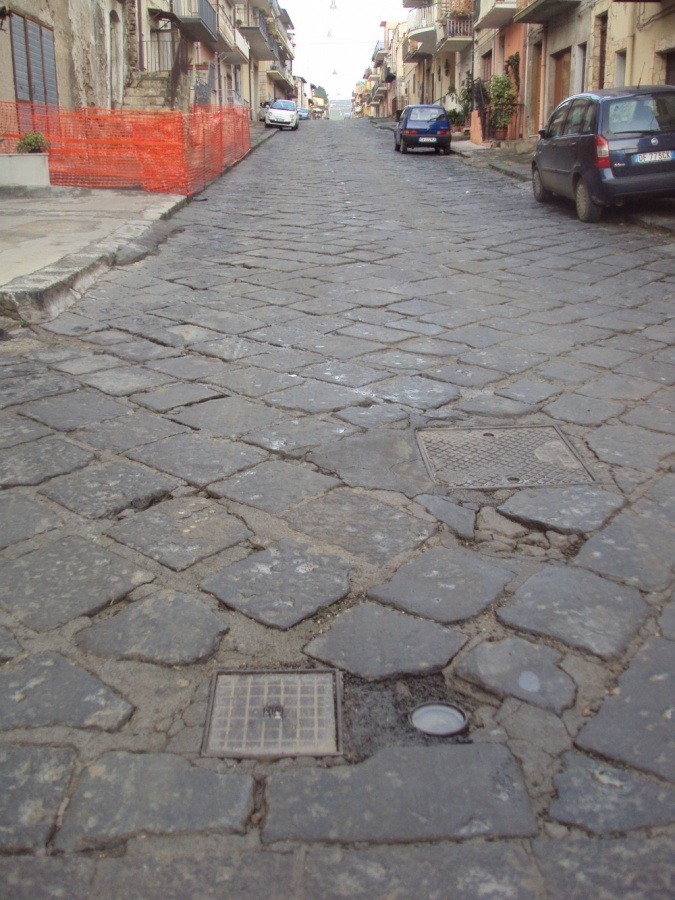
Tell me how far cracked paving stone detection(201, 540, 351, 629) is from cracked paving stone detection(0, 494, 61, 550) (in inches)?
28.9

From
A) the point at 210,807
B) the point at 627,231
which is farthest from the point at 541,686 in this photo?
the point at 627,231

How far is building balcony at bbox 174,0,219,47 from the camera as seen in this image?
98.6ft

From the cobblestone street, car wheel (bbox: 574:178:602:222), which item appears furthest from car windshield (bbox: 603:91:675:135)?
the cobblestone street

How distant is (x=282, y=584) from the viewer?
2.67 metres

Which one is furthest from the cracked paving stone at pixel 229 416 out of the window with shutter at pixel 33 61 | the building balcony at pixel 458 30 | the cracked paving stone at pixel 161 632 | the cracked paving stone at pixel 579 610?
the building balcony at pixel 458 30

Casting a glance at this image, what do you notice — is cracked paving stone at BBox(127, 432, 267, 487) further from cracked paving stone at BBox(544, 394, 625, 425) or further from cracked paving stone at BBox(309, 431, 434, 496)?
cracked paving stone at BBox(544, 394, 625, 425)

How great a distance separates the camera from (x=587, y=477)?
345 centimetres

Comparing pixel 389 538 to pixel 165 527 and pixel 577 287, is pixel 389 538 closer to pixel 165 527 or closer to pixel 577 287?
pixel 165 527

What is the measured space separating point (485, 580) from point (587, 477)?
979mm

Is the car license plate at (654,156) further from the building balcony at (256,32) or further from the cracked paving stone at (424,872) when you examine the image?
the building balcony at (256,32)

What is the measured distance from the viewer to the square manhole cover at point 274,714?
6.56ft

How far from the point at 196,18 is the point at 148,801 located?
33.0 m

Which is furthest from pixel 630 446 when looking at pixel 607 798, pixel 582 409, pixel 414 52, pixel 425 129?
pixel 414 52

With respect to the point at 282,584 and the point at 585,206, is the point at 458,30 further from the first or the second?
the point at 282,584
